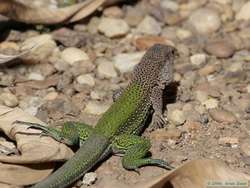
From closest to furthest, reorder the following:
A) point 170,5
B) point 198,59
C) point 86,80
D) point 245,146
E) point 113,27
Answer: point 245,146 → point 86,80 → point 198,59 → point 113,27 → point 170,5

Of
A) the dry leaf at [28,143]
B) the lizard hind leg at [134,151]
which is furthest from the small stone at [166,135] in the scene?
the dry leaf at [28,143]

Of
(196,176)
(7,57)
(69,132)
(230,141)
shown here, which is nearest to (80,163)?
(69,132)

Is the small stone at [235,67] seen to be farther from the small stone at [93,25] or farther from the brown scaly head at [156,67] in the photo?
the small stone at [93,25]

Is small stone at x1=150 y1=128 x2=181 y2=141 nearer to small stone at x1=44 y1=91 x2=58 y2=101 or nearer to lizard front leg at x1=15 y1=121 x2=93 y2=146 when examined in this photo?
lizard front leg at x1=15 y1=121 x2=93 y2=146

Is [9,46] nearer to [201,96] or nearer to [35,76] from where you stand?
[35,76]

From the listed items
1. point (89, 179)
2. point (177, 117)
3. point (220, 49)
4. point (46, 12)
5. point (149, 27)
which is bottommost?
point (89, 179)

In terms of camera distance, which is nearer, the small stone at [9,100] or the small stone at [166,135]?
the small stone at [166,135]

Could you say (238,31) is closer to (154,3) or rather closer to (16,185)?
(154,3)
